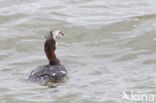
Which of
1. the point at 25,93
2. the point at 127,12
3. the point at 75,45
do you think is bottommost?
the point at 25,93

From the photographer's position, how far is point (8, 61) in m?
13.1

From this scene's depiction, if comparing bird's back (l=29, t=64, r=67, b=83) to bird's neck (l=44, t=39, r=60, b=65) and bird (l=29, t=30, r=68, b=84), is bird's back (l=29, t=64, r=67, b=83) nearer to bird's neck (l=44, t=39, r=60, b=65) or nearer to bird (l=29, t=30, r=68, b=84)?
bird (l=29, t=30, r=68, b=84)

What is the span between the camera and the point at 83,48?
14133 mm

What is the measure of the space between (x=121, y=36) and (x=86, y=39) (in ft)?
3.49

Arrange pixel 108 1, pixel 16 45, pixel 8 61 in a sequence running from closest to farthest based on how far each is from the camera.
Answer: pixel 8 61, pixel 16 45, pixel 108 1

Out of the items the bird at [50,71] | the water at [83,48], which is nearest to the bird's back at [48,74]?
the bird at [50,71]

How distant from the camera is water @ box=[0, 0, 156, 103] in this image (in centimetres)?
1043

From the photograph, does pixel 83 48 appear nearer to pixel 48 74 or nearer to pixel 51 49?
pixel 51 49

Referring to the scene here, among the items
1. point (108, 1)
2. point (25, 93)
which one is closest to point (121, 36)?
point (108, 1)

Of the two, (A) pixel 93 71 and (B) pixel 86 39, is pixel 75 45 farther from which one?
(A) pixel 93 71

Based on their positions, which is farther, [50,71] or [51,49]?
[51,49]

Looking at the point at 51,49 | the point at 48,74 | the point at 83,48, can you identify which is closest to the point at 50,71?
the point at 48,74

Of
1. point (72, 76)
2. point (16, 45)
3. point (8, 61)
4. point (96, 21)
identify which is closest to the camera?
point (72, 76)

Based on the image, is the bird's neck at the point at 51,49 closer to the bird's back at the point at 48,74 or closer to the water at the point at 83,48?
the bird's back at the point at 48,74
